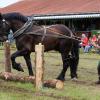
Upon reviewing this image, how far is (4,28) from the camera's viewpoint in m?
14.6

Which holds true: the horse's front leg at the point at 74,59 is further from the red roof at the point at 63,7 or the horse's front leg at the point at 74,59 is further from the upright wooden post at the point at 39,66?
the red roof at the point at 63,7

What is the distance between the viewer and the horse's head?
14498 millimetres

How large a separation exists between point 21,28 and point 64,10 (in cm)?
2700

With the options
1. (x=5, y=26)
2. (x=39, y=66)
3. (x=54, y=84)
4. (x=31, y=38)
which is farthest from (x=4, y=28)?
(x=54, y=84)

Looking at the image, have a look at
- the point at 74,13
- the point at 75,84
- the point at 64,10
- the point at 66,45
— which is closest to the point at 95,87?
the point at 75,84

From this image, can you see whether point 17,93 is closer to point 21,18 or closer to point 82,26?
point 21,18

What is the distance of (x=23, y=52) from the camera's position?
47.2ft

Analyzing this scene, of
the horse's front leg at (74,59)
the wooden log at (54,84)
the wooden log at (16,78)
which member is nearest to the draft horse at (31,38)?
the horse's front leg at (74,59)

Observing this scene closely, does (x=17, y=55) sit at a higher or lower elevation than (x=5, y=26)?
lower

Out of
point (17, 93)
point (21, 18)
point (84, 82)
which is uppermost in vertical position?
point (21, 18)

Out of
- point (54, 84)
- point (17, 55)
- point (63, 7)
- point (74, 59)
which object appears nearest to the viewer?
point (54, 84)

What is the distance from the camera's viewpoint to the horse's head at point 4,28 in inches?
571

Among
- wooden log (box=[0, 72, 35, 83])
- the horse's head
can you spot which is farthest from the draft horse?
wooden log (box=[0, 72, 35, 83])

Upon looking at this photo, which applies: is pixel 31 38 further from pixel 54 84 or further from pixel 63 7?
pixel 63 7
